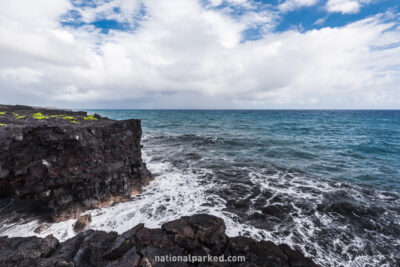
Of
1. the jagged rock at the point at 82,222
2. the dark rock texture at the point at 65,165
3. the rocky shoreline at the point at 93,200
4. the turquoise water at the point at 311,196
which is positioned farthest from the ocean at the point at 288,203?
the rocky shoreline at the point at 93,200

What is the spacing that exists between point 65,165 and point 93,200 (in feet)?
10.8

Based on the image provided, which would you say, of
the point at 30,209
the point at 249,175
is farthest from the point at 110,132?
the point at 249,175

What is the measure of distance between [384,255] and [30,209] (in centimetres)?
2242

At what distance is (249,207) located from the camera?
13.1 meters

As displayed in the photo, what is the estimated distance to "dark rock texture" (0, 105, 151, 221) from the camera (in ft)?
32.9

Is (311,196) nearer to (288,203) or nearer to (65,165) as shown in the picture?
(288,203)

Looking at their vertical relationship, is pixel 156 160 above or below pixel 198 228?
below

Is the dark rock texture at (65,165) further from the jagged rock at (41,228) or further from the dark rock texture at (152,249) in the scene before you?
the dark rock texture at (152,249)

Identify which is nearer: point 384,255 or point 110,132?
point 384,255

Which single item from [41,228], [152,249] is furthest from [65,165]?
[152,249]

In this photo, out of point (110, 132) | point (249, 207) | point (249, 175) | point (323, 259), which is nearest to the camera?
point (323, 259)

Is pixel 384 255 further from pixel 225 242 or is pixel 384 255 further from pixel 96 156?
pixel 96 156

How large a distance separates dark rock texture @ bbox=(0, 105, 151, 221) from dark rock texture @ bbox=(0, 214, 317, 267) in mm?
3528

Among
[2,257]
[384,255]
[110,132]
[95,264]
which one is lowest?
[384,255]
